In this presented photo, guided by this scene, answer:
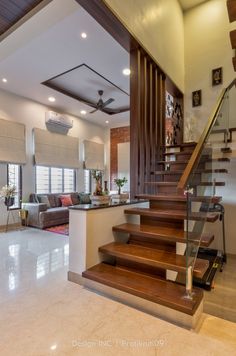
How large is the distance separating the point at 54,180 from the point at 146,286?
6.01m

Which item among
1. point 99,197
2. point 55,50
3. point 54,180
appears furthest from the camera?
point 54,180

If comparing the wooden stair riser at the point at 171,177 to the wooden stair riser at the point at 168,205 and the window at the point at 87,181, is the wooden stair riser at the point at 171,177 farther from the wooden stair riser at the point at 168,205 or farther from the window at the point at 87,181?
the window at the point at 87,181

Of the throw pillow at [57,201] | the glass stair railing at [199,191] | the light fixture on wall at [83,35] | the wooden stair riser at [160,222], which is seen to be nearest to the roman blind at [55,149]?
the throw pillow at [57,201]

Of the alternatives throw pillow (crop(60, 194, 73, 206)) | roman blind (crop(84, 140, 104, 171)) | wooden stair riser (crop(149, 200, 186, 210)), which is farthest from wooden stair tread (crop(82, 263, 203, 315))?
roman blind (crop(84, 140, 104, 171))

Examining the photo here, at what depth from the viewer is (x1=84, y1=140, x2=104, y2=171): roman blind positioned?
8594 mm

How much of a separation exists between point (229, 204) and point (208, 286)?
1990 mm

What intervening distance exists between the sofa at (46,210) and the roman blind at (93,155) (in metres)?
1.99

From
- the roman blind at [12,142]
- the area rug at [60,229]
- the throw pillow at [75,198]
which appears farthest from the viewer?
the throw pillow at [75,198]

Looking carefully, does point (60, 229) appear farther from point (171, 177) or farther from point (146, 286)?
point (146, 286)

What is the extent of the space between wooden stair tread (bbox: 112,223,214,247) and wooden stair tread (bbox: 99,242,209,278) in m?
0.17

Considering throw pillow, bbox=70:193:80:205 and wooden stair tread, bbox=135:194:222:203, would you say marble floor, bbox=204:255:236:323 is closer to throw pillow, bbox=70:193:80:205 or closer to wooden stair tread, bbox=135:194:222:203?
wooden stair tread, bbox=135:194:222:203

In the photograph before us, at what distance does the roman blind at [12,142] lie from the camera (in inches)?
227

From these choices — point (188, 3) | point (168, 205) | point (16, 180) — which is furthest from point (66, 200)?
point (188, 3)

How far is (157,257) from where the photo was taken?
2.34 meters
